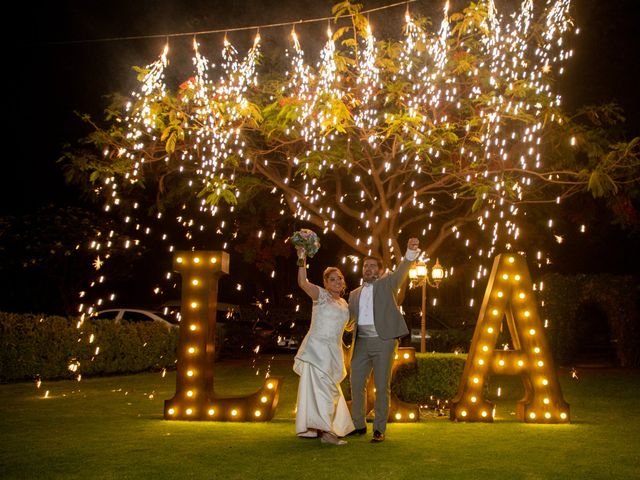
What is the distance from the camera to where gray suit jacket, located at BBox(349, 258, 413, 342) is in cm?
780

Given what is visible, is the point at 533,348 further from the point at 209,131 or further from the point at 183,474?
the point at 209,131

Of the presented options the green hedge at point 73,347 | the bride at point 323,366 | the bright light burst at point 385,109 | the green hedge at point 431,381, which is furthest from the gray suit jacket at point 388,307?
the green hedge at point 73,347

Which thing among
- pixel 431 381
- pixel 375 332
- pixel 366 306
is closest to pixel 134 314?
pixel 431 381

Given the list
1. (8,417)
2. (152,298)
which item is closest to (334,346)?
(8,417)

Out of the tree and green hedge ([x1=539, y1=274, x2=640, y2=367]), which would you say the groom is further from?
green hedge ([x1=539, y1=274, x2=640, y2=367])

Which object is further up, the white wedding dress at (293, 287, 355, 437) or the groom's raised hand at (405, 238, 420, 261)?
the groom's raised hand at (405, 238, 420, 261)

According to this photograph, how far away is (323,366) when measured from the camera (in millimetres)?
7715

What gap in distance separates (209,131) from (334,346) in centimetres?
750

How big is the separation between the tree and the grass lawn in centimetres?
531

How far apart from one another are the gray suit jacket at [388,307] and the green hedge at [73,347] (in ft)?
31.3

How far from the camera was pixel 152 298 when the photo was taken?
33.9 meters

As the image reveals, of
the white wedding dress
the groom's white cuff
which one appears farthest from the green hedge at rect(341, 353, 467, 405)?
the groom's white cuff

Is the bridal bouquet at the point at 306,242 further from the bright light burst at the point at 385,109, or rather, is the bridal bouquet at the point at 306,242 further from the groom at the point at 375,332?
the bright light burst at the point at 385,109

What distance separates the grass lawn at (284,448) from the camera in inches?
238
